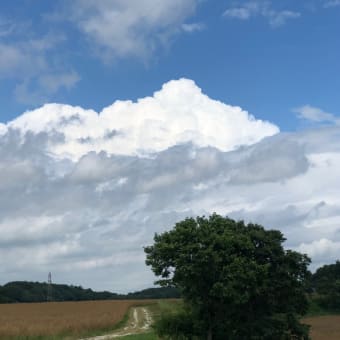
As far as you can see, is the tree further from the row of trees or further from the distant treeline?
the distant treeline

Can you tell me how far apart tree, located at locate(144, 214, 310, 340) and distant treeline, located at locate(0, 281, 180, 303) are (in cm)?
10688

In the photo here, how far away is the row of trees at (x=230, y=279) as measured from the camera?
3198 centimetres

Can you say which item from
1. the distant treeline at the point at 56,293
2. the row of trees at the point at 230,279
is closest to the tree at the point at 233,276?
the row of trees at the point at 230,279

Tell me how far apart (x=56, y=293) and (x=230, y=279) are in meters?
145

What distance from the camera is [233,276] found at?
104 ft

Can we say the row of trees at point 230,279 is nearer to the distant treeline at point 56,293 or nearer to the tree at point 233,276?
the tree at point 233,276

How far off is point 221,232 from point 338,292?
213 feet

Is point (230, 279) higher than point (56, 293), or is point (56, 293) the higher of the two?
point (56, 293)

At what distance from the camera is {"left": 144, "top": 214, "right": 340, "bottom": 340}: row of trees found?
32.0 metres

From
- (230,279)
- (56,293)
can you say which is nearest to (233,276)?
(230,279)

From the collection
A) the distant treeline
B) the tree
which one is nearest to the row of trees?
the tree

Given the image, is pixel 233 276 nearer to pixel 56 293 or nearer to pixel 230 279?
pixel 230 279

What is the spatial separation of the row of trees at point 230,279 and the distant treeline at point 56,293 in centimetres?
10666

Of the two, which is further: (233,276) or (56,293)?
(56,293)
